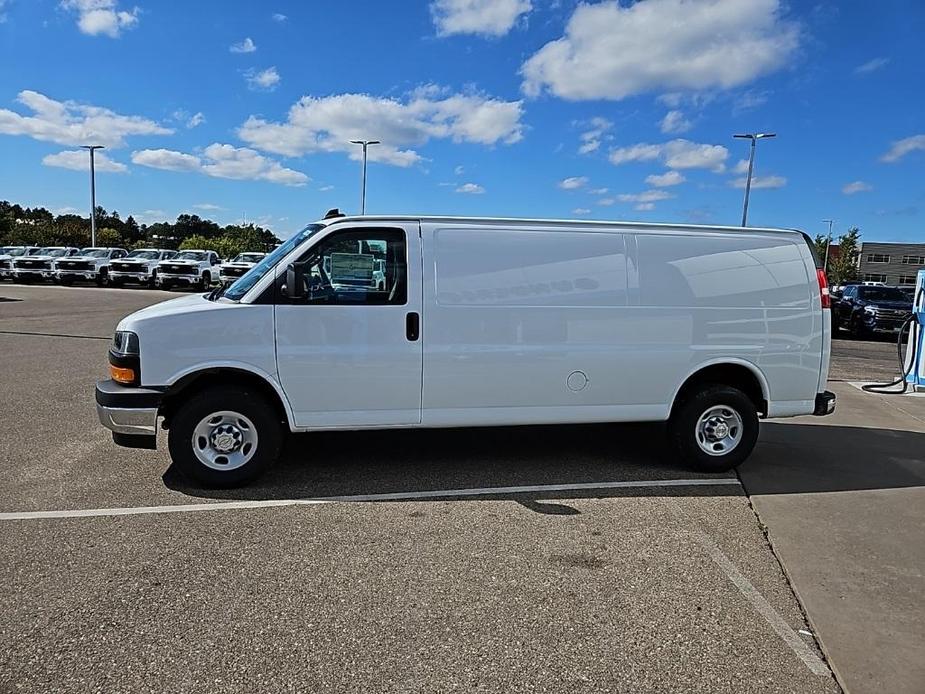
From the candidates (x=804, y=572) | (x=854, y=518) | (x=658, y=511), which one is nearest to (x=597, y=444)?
(x=658, y=511)

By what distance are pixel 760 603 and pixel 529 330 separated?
248cm

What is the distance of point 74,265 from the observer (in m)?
31.0

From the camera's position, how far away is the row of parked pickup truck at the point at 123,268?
3020cm

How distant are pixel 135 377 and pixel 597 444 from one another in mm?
4143

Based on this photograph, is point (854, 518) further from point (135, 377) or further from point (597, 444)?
point (135, 377)

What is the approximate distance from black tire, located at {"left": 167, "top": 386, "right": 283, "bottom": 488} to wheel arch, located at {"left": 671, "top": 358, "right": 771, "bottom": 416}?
327cm

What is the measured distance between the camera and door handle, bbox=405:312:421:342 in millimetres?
5090

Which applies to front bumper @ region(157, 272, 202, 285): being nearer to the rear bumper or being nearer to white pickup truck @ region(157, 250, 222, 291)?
white pickup truck @ region(157, 250, 222, 291)

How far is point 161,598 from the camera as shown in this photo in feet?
11.4

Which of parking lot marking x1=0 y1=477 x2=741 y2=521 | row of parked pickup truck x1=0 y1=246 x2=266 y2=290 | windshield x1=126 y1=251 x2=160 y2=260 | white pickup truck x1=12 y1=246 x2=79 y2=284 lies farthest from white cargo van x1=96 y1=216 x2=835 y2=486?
white pickup truck x1=12 y1=246 x2=79 y2=284

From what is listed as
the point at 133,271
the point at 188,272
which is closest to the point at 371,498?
the point at 188,272

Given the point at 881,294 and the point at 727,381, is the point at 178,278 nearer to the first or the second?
the point at 881,294

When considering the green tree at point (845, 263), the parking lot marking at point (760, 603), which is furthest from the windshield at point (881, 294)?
the green tree at point (845, 263)

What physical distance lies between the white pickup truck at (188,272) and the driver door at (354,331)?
1080 inches
